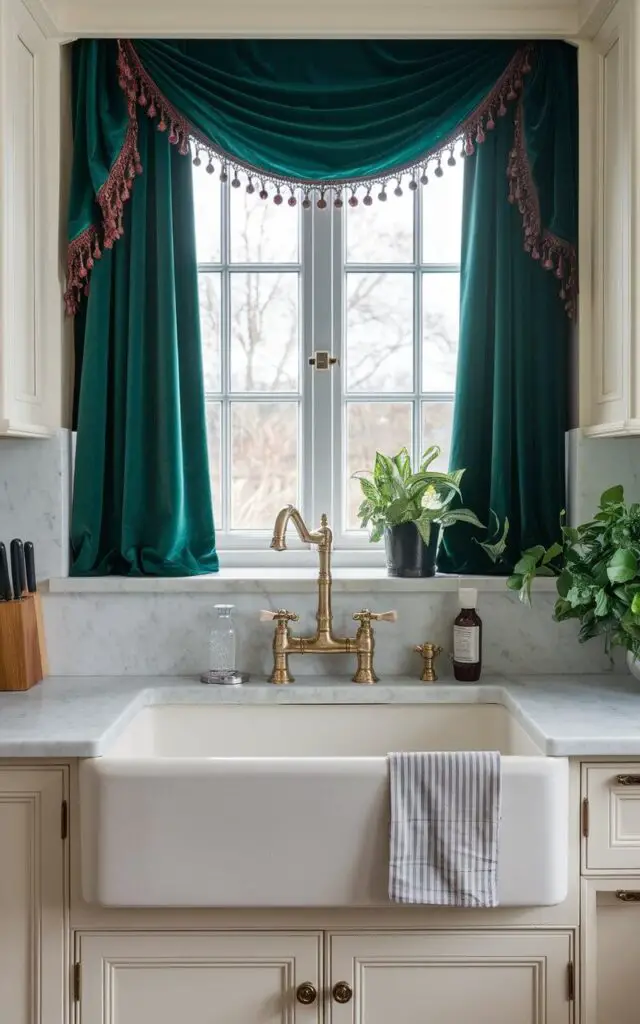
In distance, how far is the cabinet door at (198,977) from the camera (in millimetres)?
1764

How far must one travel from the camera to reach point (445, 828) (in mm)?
1711

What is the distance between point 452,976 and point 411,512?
1.00m

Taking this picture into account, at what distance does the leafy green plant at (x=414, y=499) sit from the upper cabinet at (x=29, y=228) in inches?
30.2

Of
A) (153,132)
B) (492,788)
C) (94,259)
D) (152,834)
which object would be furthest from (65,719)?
(153,132)

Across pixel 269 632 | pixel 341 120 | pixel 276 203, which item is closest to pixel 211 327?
pixel 276 203

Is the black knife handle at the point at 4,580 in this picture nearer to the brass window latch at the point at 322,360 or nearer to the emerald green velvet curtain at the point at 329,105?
the brass window latch at the point at 322,360

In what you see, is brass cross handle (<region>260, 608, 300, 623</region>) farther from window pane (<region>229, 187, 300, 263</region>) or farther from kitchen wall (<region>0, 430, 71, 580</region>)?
window pane (<region>229, 187, 300, 263</region>)

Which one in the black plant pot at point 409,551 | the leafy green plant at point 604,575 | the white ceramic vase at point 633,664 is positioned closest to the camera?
the leafy green plant at point 604,575

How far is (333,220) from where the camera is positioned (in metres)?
2.52

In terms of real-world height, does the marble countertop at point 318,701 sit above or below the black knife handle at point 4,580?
below

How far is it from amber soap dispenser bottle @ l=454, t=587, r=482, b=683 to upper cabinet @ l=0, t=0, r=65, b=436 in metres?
1.03

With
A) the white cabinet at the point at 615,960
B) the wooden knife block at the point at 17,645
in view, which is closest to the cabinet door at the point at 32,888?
the wooden knife block at the point at 17,645

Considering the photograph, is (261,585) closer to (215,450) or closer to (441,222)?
(215,450)

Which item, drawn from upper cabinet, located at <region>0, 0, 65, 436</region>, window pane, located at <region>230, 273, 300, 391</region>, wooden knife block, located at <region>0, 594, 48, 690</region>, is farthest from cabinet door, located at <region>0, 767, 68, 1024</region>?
window pane, located at <region>230, 273, 300, 391</region>
